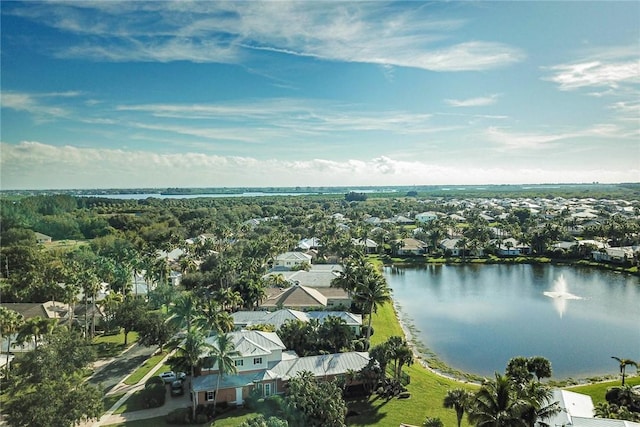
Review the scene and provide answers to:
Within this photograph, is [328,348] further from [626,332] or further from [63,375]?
[626,332]

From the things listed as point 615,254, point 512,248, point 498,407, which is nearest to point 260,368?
point 498,407

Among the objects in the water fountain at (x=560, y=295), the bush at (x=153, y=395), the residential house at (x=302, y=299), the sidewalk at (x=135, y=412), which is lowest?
the water fountain at (x=560, y=295)

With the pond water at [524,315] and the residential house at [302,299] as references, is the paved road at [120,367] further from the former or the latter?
the pond water at [524,315]

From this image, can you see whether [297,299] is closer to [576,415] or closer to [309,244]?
[576,415]

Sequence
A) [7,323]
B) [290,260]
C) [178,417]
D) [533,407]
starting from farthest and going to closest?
[290,260] < [7,323] < [178,417] < [533,407]

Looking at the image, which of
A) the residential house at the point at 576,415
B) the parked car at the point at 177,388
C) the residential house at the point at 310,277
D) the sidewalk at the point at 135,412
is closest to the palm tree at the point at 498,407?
the residential house at the point at 576,415

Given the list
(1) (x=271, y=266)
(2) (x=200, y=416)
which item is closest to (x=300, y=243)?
(1) (x=271, y=266)

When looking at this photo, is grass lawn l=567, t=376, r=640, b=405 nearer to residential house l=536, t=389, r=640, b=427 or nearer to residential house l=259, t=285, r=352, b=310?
residential house l=536, t=389, r=640, b=427
